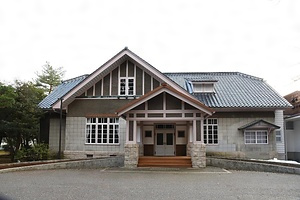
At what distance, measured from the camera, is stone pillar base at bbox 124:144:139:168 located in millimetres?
15375

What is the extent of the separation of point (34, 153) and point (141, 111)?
828cm

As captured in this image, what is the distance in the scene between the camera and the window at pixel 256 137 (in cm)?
1970

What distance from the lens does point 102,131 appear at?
19.9 m

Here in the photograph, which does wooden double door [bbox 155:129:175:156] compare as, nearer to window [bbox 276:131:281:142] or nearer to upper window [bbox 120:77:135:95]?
upper window [bbox 120:77:135:95]

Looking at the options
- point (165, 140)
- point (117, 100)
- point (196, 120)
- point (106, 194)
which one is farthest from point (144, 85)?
point (106, 194)

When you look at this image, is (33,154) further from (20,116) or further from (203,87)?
(203,87)

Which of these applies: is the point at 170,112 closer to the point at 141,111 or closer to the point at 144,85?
the point at 141,111

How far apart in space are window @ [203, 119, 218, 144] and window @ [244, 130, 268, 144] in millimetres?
1971

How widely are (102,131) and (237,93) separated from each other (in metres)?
9.98

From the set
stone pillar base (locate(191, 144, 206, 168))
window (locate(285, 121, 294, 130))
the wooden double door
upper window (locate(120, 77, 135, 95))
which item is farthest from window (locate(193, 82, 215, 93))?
window (locate(285, 121, 294, 130))

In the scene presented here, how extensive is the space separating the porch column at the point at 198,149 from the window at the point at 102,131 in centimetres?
628

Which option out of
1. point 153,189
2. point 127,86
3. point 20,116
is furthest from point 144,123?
point 153,189

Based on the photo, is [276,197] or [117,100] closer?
[276,197]

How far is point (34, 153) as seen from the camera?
1895cm
